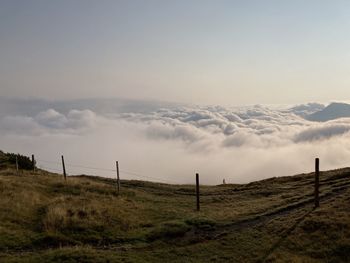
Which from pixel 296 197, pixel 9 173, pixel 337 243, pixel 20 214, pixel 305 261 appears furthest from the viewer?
pixel 9 173

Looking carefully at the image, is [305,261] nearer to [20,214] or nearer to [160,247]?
[160,247]

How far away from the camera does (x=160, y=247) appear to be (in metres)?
23.0

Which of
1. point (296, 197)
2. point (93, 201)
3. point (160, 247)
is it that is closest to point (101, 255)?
point (160, 247)

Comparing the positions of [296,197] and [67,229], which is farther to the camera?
[296,197]

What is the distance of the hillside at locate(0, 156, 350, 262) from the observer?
21125 mm

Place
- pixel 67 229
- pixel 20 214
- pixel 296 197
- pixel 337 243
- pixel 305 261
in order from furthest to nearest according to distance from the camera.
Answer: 1. pixel 296 197
2. pixel 20 214
3. pixel 67 229
4. pixel 337 243
5. pixel 305 261

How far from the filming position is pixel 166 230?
25.5 m

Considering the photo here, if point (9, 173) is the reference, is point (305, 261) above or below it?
below

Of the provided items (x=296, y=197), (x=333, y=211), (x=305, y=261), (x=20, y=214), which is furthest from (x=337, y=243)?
(x=20, y=214)

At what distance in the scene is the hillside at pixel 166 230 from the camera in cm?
2112

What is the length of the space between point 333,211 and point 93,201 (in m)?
17.6

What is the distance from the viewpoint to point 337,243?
2186 centimetres

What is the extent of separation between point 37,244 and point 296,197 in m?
21.1

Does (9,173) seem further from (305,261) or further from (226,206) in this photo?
(305,261)
